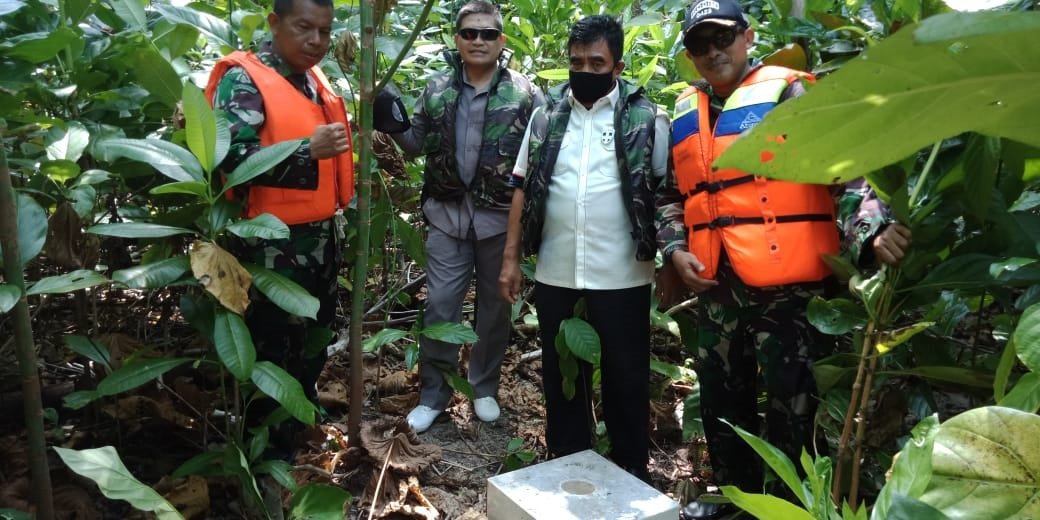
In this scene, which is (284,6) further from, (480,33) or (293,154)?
(480,33)

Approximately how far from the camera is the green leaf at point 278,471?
8.04 feet

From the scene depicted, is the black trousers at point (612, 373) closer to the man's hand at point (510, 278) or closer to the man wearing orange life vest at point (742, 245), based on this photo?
the man's hand at point (510, 278)

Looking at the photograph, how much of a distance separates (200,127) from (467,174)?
1502mm

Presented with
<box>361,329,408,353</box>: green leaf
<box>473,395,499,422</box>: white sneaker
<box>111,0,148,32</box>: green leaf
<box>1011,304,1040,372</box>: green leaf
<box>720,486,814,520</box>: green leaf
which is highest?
<box>111,0,148,32</box>: green leaf

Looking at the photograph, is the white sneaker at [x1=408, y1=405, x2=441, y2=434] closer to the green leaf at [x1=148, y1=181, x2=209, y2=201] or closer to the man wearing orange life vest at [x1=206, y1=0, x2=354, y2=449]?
the man wearing orange life vest at [x1=206, y1=0, x2=354, y2=449]

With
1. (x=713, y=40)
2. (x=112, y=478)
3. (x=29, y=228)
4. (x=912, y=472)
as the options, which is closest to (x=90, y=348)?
(x=29, y=228)

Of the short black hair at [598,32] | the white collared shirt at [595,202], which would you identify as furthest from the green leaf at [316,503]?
the short black hair at [598,32]

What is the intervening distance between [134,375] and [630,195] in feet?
5.67

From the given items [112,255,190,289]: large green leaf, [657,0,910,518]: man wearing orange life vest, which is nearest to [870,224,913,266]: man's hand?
[657,0,910,518]: man wearing orange life vest

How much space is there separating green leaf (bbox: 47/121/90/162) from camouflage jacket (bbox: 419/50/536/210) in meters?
1.47

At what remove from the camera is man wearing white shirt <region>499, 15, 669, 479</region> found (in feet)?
9.75

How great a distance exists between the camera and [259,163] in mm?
2359

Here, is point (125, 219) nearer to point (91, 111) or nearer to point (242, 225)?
point (91, 111)

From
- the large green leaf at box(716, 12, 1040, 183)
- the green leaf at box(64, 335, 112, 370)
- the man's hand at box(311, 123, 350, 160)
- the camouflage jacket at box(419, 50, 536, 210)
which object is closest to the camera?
the large green leaf at box(716, 12, 1040, 183)
